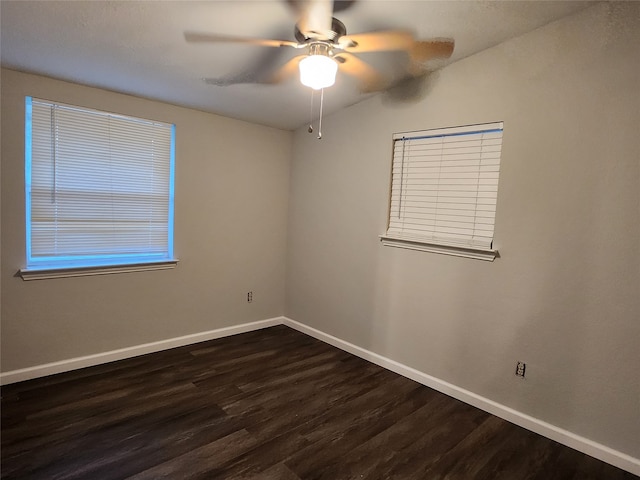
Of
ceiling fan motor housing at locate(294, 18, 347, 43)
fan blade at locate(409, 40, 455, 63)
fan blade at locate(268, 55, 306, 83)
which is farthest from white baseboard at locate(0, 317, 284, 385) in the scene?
fan blade at locate(409, 40, 455, 63)

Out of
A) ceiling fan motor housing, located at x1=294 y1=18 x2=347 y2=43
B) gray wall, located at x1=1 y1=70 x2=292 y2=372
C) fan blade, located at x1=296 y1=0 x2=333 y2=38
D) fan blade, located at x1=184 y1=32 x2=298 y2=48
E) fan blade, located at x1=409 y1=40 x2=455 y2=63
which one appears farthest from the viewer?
gray wall, located at x1=1 y1=70 x2=292 y2=372

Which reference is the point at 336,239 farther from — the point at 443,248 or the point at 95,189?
the point at 95,189

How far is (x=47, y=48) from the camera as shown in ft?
7.24

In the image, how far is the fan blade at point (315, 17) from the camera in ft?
6.16

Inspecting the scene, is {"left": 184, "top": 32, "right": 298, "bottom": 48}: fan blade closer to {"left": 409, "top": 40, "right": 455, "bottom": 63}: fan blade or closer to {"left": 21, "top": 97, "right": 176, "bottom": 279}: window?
{"left": 409, "top": 40, "right": 455, "bottom": 63}: fan blade

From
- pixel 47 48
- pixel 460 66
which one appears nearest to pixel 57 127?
pixel 47 48

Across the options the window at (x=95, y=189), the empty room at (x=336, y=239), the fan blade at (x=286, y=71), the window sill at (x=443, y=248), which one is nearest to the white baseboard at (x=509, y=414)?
the empty room at (x=336, y=239)

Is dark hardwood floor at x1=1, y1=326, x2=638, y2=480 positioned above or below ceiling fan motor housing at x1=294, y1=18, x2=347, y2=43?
below

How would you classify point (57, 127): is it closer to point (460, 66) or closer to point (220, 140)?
point (220, 140)

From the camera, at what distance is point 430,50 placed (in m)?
2.51

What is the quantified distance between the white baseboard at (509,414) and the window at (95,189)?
2.05 metres

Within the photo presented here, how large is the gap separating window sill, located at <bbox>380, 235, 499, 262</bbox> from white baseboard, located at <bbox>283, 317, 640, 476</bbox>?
1.01 metres

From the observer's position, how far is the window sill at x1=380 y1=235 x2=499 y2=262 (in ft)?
8.54

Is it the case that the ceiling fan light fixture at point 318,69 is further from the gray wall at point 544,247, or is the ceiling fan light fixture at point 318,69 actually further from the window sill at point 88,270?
the window sill at point 88,270
